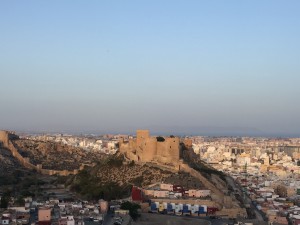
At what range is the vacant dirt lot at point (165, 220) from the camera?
74.5 feet

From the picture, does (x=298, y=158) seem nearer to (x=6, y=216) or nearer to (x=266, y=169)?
(x=266, y=169)

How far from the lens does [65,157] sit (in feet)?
167

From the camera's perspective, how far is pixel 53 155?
166ft

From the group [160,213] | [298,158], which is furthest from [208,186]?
[298,158]

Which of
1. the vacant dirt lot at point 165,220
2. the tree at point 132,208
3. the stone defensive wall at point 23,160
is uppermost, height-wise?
the stone defensive wall at point 23,160

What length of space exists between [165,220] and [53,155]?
2916cm

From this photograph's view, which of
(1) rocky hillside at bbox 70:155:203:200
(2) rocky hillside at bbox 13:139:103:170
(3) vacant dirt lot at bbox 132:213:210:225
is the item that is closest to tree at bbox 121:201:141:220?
(3) vacant dirt lot at bbox 132:213:210:225

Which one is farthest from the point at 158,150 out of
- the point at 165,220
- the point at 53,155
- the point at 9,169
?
the point at 53,155

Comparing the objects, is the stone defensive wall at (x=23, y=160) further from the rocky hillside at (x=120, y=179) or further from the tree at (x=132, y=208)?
the tree at (x=132, y=208)

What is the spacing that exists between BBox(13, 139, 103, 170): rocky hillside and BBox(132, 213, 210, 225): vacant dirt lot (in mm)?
21604

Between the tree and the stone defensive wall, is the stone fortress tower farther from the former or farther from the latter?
the stone defensive wall

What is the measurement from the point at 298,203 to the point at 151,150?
11327 millimetres

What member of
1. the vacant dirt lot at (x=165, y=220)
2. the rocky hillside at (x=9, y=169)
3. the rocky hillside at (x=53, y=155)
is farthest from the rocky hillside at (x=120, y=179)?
the rocky hillside at (x=53, y=155)

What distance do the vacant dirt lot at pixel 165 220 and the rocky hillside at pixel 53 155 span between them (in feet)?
70.9
